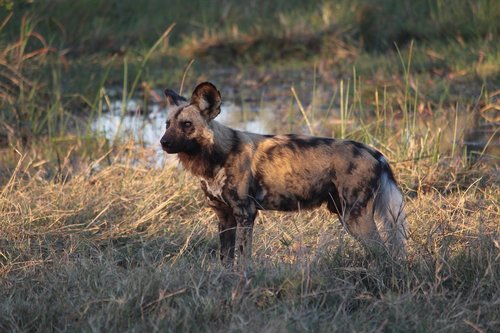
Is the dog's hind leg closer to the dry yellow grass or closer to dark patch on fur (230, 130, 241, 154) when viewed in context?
the dry yellow grass

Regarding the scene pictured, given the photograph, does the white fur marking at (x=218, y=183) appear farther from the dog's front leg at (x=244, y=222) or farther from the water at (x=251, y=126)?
the water at (x=251, y=126)

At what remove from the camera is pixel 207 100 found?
4184 millimetres

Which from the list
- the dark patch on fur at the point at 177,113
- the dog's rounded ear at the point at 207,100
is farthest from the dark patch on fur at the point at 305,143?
the dark patch on fur at the point at 177,113

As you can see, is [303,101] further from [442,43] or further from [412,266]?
[412,266]

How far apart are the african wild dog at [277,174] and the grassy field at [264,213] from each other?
0.49 ft

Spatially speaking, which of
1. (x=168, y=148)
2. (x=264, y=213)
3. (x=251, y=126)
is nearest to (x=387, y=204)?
(x=264, y=213)

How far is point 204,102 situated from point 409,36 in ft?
20.3

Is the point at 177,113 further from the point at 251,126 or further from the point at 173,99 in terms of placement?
the point at 251,126

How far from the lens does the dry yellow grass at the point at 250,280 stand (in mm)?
3373

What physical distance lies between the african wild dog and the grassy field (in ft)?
0.49

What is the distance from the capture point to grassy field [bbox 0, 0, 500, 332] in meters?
3.46

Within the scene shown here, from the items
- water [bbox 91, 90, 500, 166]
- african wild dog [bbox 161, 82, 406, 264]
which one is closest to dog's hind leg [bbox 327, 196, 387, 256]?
african wild dog [bbox 161, 82, 406, 264]

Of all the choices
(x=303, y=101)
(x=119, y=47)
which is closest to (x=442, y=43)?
(x=303, y=101)

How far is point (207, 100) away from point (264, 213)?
0.97m
